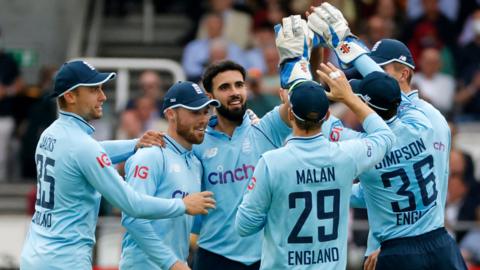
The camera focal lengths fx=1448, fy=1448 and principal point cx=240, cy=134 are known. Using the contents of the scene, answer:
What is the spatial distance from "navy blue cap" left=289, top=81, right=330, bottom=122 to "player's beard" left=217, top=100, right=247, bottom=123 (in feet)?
4.29

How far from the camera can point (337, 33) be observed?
1031cm

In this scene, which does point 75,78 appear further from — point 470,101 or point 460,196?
point 470,101

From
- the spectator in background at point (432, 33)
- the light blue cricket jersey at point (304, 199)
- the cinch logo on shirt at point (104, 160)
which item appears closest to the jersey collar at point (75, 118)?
the cinch logo on shirt at point (104, 160)

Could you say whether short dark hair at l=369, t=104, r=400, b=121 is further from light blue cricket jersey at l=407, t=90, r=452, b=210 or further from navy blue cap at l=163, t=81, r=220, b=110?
navy blue cap at l=163, t=81, r=220, b=110

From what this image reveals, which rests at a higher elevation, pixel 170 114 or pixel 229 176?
pixel 170 114

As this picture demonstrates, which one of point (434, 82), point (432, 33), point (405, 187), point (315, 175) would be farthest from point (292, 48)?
point (432, 33)

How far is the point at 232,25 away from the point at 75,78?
342 inches

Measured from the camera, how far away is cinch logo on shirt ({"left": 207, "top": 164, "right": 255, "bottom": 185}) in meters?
10.8

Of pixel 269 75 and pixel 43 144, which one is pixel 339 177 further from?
pixel 269 75

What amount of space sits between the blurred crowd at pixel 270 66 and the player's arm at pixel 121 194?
601 cm

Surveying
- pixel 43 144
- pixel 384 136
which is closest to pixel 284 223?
pixel 384 136

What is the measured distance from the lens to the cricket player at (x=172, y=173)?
1037 cm

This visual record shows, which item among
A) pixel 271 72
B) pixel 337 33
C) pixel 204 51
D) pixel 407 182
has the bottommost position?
pixel 407 182

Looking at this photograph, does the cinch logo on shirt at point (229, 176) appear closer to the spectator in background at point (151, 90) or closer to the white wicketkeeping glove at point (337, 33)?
the white wicketkeeping glove at point (337, 33)
